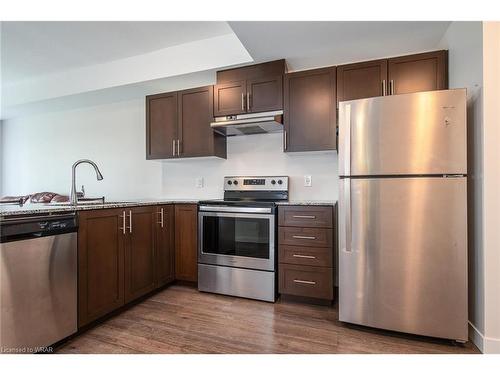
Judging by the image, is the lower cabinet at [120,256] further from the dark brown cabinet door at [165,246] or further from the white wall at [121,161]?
the white wall at [121,161]

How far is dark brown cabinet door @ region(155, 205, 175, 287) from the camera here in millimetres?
2545

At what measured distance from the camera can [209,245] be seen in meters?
2.59

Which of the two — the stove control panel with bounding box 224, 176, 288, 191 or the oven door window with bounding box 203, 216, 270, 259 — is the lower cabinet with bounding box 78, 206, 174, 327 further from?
the stove control panel with bounding box 224, 176, 288, 191

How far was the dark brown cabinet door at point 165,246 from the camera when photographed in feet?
8.35

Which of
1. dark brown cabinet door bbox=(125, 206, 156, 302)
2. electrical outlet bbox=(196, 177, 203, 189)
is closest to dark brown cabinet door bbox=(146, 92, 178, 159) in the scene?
electrical outlet bbox=(196, 177, 203, 189)

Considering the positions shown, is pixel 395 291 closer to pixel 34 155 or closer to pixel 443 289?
pixel 443 289

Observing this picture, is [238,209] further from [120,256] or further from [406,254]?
[406,254]

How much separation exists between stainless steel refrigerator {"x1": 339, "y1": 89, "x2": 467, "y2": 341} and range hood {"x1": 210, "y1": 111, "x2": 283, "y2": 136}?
802 millimetres

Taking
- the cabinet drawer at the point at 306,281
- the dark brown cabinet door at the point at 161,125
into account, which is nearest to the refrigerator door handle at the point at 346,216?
the cabinet drawer at the point at 306,281

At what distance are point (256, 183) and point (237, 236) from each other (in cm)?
71

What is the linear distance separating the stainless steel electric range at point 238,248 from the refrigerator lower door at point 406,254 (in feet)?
2.28

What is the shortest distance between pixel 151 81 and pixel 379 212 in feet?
8.90

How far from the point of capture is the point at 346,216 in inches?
73.1
